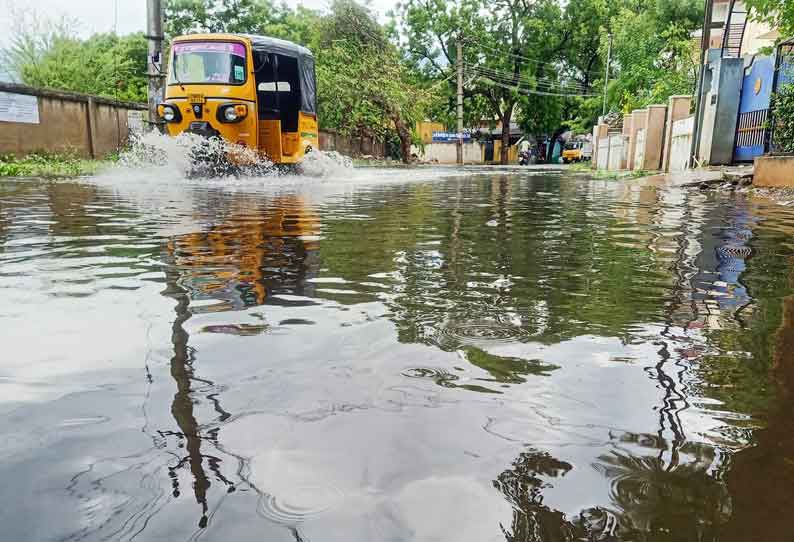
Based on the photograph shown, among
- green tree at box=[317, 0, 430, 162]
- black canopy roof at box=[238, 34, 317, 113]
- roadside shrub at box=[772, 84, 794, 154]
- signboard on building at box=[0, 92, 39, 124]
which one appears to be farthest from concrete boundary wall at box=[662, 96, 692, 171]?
green tree at box=[317, 0, 430, 162]

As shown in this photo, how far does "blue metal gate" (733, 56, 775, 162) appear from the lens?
12.2 m

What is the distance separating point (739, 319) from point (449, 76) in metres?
42.0

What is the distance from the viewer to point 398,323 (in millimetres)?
2375

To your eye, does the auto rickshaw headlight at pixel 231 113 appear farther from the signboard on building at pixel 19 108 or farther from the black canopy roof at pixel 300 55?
the signboard on building at pixel 19 108

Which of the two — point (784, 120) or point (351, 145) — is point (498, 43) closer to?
point (351, 145)

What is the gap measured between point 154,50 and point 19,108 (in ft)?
17.3

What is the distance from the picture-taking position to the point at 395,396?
65.6 inches

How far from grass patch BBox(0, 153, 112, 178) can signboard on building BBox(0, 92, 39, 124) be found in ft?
2.95

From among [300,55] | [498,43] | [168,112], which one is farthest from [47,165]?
[498,43]

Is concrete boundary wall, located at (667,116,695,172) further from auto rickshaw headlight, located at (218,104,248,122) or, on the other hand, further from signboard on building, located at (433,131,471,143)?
signboard on building, located at (433,131,471,143)

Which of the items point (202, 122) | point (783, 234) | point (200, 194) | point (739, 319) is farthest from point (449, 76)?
point (739, 319)

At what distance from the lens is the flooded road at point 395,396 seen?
44.2 inches

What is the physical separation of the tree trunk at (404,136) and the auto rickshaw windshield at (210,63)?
23.3m

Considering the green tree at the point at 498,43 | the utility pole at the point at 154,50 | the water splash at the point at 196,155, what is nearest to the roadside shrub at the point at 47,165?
the utility pole at the point at 154,50
